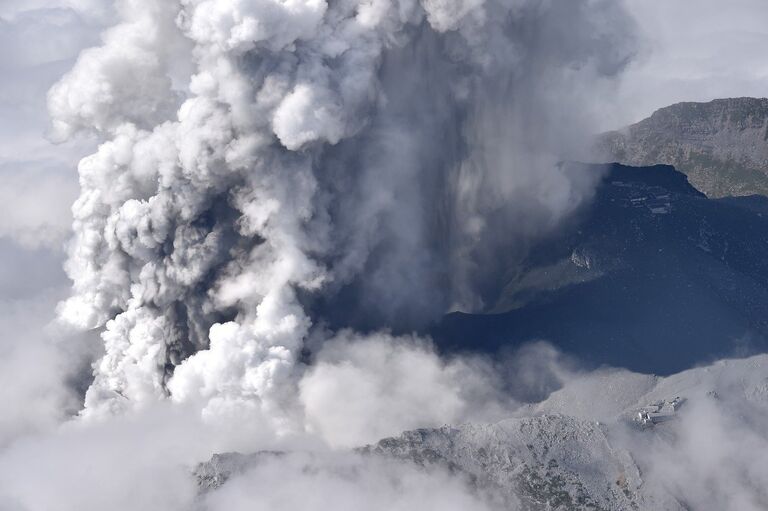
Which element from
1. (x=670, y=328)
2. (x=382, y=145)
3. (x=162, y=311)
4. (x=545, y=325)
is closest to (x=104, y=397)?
(x=162, y=311)

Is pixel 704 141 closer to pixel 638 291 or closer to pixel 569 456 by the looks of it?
pixel 638 291

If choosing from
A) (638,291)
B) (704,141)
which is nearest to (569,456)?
(638,291)

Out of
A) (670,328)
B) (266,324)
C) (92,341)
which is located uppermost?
(92,341)

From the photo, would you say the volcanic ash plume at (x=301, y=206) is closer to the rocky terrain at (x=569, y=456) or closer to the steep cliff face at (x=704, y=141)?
the rocky terrain at (x=569, y=456)

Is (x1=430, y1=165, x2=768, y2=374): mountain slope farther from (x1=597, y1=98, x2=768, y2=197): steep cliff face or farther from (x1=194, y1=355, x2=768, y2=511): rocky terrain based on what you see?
(x1=597, y1=98, x2=768, y2=197): steep cliff face

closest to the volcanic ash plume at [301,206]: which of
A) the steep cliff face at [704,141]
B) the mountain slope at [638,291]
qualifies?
the mountain slope at [638,291]

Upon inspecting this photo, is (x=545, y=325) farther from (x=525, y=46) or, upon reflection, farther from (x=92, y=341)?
(x=92, y=341)
